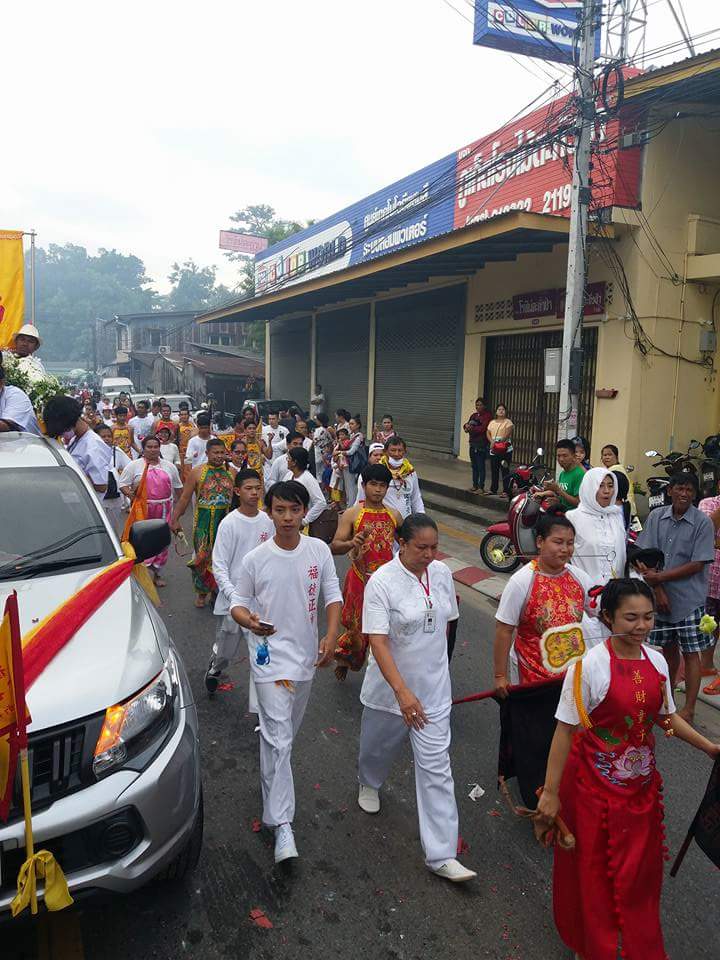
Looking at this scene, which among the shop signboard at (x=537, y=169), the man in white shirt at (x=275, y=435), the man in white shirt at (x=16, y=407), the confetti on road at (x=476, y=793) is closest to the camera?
the confetti on road at (x=476, y=793)

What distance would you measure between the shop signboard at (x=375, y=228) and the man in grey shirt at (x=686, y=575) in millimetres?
11141

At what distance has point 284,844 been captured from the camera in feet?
10.5

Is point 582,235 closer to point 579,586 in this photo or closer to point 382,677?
point 579,586

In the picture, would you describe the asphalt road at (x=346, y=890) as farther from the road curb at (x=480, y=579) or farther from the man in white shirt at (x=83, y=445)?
the road curb at (x=480, y=579)

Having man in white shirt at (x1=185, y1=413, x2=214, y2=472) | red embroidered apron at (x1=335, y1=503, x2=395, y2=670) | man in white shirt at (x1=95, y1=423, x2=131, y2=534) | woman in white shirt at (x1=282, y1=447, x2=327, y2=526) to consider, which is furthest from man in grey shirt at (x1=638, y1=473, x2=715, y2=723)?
man in white shirt at (x1=185, y1=413, x2=214, y2=472)

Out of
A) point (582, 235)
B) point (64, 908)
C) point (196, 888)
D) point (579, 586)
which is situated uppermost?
point (582, 235)

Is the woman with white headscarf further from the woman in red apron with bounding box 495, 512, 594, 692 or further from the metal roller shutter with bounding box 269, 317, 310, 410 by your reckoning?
the metal roller shutter with bounding box 269, 317, 310, 410

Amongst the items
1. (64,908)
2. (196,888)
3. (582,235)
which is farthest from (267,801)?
(582,235)

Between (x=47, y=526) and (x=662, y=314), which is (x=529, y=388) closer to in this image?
(x=662, y=314)

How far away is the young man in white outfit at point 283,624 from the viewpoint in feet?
11.0

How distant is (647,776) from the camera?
2.68m

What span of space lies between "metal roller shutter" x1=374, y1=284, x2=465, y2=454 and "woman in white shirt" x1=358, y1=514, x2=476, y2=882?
1324cm

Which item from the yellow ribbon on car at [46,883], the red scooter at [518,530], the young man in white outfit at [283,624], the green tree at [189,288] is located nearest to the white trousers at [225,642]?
the young man in white outfit at [283,624]

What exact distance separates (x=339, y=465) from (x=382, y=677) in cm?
793
